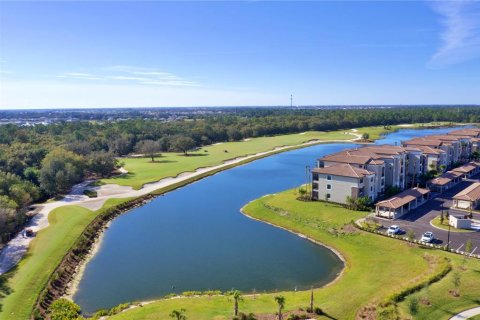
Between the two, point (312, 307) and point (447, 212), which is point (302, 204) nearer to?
point (447, 212)

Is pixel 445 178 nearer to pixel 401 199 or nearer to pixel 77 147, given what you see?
pixel 401 199

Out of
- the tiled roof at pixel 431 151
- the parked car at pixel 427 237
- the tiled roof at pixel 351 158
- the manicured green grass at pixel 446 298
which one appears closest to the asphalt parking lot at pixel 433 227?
the parked car at pixel 427 237

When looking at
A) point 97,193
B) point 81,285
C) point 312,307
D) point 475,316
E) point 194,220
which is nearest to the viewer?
point 475,316

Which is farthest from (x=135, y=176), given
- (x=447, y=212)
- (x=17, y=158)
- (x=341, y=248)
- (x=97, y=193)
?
(x=447, y=212)

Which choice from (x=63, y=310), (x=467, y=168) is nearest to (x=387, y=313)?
(x=63, y=310)

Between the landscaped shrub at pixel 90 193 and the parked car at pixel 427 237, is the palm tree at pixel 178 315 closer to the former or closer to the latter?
the parked car at pixel 427 237

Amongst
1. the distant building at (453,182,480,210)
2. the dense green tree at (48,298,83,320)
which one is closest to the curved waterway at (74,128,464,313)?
the dense green tree at (48,298,83,320)
